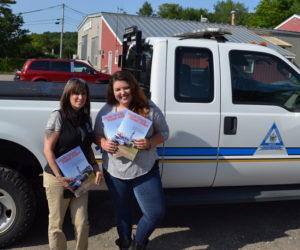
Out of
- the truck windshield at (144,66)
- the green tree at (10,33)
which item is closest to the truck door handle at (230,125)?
the truck windshield at (144,66)

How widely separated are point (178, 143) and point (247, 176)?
0.86 m

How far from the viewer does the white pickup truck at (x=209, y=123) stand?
338 centimetres

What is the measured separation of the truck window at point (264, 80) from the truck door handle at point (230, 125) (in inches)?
10.4

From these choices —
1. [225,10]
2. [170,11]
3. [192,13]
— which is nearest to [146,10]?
[170,11]

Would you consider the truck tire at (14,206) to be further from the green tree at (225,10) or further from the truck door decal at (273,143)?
the green tree at (225,10)

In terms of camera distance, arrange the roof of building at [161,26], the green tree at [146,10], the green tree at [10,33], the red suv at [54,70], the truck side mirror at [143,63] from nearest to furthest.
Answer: the truck side mirror at [143,63] → the red suv at [54,70] → the roof of building at [161,26] → the green tree at [10,33] → the green tree at [146,10]

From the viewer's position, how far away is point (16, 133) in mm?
3215

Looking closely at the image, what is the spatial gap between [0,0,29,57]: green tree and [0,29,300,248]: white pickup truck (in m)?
39.9

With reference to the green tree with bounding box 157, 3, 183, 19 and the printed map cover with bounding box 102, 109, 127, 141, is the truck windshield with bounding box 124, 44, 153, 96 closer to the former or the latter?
the printed map cover with bounding box 102, 109, 127, 141

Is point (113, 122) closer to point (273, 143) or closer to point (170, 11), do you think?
point (273, 143)

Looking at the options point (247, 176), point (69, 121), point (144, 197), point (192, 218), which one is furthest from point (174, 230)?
point (69, 121)

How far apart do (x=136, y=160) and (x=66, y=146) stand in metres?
0.56

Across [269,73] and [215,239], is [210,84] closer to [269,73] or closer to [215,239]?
[269,73]

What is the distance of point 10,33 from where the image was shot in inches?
1597
